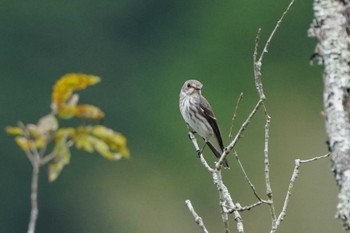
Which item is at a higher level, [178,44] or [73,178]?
[178,44]

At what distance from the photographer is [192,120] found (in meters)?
14.0

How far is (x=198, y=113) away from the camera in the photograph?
1412cm

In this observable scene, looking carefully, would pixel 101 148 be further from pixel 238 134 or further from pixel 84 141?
pixel 238 134

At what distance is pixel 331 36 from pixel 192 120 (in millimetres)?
8114

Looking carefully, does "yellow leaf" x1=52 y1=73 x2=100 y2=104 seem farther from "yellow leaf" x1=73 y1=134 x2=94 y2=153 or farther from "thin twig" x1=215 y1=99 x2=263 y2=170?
"thin twig" x1=215 y1=99 x2=263 y2=170

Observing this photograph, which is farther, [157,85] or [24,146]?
[157,85]

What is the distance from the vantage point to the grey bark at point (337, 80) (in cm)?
571

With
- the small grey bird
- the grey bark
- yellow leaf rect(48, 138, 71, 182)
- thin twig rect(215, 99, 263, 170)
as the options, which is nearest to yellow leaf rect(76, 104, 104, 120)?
yellow leaf rect(48, 138, 71, 182)

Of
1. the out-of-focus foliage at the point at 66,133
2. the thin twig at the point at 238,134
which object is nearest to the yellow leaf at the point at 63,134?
the out-of-focus foliage at the point at 66,133

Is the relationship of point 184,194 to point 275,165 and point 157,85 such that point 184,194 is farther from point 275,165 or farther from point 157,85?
point 157,85

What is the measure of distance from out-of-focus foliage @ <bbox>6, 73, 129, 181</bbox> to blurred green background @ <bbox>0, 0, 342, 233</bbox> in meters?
23.5

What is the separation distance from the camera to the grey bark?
5715mm

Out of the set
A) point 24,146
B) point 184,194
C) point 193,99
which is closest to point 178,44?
point 184,194

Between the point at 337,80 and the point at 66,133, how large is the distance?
118 centimetres
